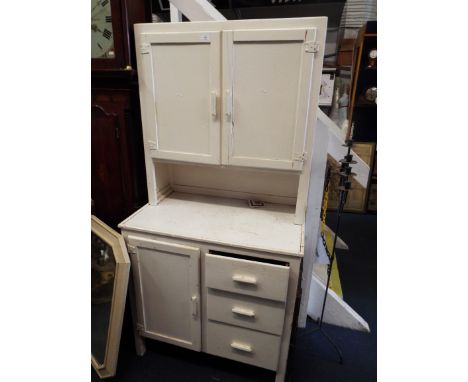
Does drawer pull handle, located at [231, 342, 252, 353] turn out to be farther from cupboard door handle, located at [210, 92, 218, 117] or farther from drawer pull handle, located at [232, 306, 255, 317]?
cupboard door handle, located at [210, 92, 218, 117]

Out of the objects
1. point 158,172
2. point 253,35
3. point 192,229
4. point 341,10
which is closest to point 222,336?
point 192,229

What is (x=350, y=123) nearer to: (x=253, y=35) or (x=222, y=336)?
(x=253, y=35)

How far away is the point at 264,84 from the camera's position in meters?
1.19

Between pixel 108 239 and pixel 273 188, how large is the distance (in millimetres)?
908

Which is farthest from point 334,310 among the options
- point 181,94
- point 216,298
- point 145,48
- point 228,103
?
point 145,48

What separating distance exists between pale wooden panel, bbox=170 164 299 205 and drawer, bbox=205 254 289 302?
0.53 meters

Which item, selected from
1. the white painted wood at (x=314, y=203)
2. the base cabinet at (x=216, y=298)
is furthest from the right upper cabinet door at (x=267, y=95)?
the base cabinet at (x=216, y=298)

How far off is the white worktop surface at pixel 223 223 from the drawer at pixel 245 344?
17.5 inches

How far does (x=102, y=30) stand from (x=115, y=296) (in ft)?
4.07

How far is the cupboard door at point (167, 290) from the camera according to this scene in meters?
1.28

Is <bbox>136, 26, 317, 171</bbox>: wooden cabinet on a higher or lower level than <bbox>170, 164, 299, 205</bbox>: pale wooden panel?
higher

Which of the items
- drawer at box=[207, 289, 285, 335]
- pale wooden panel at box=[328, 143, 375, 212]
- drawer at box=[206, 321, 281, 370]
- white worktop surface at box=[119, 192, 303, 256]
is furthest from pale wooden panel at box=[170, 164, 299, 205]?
pale wooden panel at box=[328, 143, 375, 212]

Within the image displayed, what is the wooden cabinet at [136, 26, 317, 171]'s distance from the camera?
3.73 ft

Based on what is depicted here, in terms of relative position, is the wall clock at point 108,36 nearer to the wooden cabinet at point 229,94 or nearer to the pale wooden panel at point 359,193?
the wooden cabinet at point 229,94
